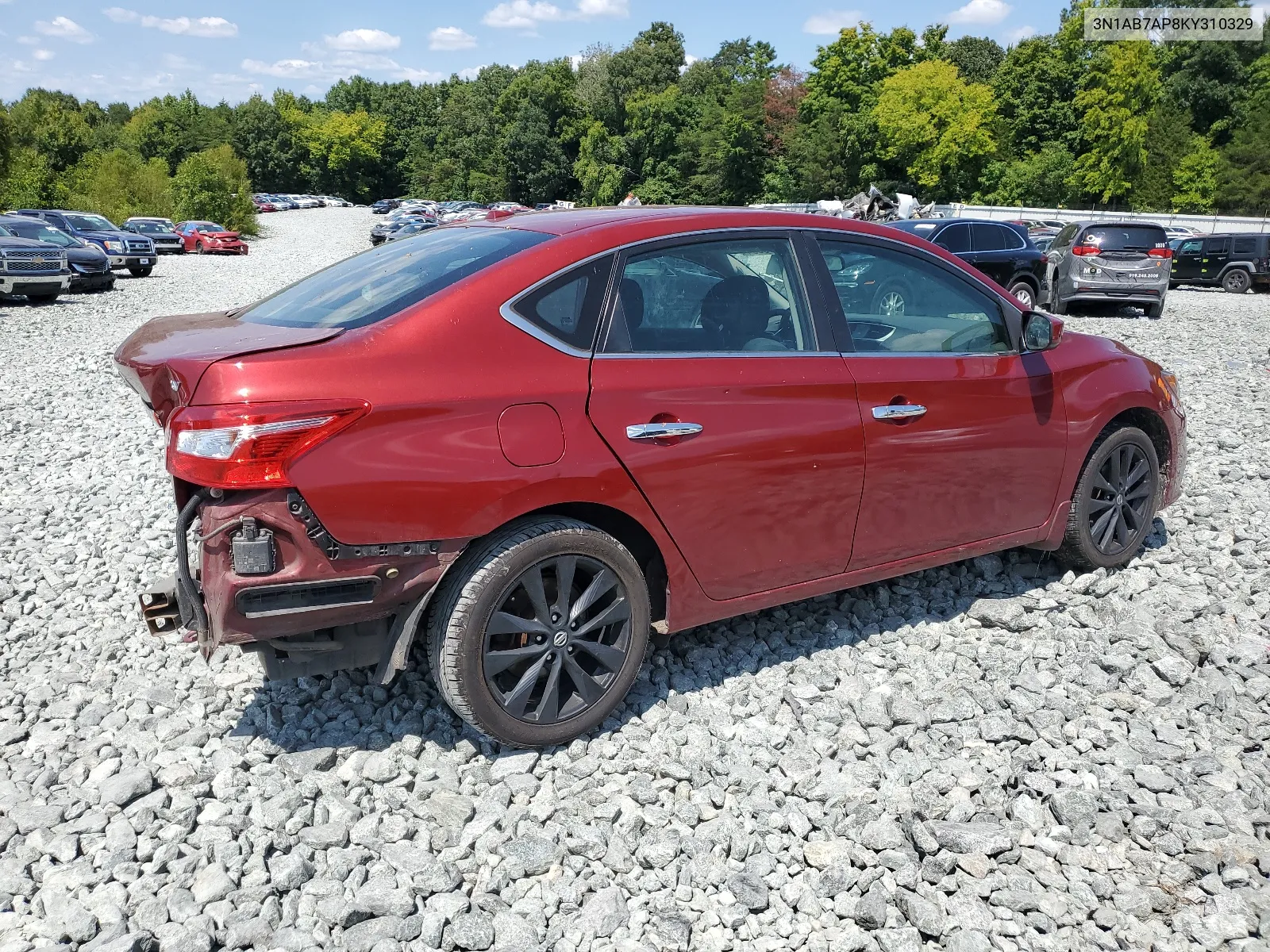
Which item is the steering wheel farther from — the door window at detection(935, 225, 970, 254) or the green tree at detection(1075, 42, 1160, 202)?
the green tree at detection(1075, 42, 1160, 202)

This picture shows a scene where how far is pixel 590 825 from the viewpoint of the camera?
3086 mm

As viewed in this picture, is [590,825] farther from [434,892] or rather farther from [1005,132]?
[1005,132]

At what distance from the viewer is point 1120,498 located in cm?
488

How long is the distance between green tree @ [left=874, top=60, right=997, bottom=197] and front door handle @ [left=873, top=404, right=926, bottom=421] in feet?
224

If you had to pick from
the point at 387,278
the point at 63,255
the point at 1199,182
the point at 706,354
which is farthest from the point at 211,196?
the point at 706,354

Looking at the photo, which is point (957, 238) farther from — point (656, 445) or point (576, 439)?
point (576, 439)

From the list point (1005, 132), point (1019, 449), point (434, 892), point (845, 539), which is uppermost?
point (1005, 132)

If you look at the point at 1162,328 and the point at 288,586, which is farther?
the point at 1162,328

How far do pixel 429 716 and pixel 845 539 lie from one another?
1.71 meters

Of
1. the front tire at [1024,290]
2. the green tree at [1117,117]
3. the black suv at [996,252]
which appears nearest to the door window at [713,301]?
the black suv at [996,252]

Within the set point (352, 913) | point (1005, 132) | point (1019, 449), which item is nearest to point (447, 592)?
point (352, 913)

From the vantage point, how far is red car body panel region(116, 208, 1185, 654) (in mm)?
2938

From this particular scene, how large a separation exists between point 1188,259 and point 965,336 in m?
24.2

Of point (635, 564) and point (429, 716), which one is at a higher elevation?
point (635, 564)
